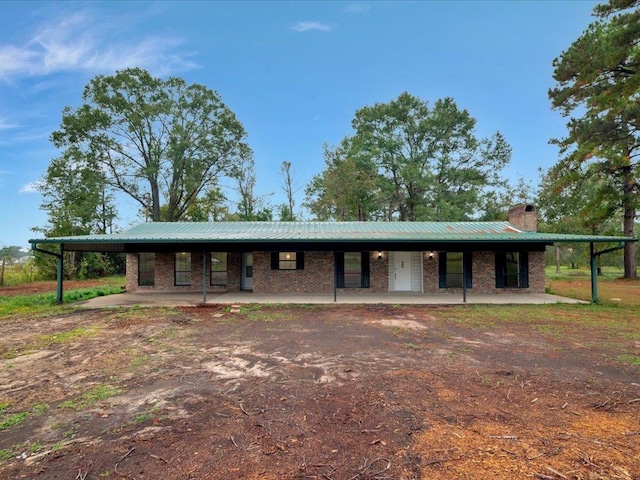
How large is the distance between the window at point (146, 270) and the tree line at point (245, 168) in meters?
9.30

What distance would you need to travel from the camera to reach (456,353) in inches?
212

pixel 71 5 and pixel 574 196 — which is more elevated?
pixel 71 5

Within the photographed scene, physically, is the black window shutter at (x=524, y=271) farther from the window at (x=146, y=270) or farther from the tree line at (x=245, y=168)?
the window at (x=146, y=270)

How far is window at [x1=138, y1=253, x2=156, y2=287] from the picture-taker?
14148mm

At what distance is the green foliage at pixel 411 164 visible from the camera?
82.4ft

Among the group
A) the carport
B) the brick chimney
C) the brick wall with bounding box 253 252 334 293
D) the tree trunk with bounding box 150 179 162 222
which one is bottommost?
the brick wall with bounding box 253 252 334 293

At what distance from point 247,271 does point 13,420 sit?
1105 centimetres

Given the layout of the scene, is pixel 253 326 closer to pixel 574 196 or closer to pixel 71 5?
pixel 71 5

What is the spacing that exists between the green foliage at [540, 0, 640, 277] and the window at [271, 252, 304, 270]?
12758 mm

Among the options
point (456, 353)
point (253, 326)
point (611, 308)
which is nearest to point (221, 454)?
point (456, 353)

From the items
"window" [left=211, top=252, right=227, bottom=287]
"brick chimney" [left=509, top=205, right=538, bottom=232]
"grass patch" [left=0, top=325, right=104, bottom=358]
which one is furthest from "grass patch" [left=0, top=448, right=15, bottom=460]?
"brick chimney" [left=509, top=205, right=538, bottom=232]

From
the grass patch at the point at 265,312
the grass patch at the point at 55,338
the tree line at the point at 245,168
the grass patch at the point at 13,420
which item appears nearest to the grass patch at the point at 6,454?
the grass patch at the point at 13,420

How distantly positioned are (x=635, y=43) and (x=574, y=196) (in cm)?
1048

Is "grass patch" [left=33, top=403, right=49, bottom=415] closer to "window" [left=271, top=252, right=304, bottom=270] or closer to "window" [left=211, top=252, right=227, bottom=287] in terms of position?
"window" [left=271, top=252, right=304, bottom=270]
